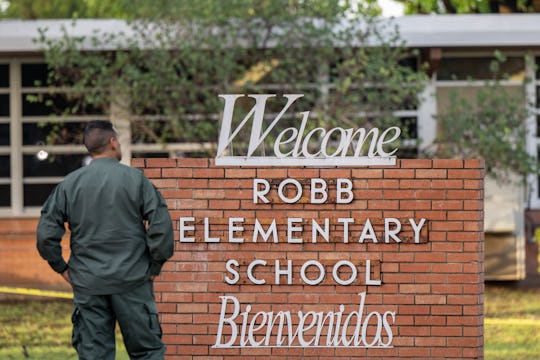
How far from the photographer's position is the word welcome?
8.05m

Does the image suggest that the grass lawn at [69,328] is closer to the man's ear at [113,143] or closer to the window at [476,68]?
the window at [476,68]

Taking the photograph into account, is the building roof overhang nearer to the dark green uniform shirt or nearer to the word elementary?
the word elementary

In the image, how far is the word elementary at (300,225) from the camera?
26.3 feet

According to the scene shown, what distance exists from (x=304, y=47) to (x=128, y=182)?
842cm

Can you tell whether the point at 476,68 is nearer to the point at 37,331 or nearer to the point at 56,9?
the point at 37,331

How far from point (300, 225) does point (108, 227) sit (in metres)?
1.95

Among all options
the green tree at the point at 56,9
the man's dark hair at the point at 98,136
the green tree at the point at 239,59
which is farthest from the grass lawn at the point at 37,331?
the green tree at the point at 56,9

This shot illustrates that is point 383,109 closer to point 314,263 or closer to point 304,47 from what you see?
point 304,47

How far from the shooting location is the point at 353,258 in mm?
8039

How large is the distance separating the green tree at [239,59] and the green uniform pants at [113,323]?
803 centimetres

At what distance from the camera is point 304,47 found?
576 inches

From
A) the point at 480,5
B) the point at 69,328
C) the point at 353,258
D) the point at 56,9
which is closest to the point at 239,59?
the point at 69,328

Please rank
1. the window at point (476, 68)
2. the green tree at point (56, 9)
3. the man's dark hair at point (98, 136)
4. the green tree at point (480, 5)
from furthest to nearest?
the green tree at point (56, 9) → the green tree at point (480, 5) → the window at point (476, 68) → the man's dark hair at point (98, 136)

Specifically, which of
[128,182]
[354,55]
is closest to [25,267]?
[354,55]
